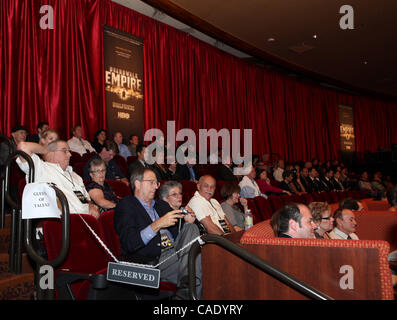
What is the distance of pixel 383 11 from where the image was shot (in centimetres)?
777

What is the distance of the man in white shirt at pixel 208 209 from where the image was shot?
3.77 metres

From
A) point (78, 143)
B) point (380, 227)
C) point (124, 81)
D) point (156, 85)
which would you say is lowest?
point (380, 227)

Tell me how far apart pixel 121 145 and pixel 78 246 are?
4.29m

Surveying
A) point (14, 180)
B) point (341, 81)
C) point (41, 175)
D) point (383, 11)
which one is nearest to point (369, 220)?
point (41, 175)

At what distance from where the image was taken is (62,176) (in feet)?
10.4

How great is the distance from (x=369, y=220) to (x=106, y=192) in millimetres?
2709

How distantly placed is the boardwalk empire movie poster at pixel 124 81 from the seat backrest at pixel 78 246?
14.5 feet

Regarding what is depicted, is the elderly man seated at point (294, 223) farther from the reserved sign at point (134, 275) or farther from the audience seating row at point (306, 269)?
the reserved sign at point (134, 275)

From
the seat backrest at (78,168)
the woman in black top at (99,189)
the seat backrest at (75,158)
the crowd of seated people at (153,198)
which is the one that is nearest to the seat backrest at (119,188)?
the crowd of seated people at (153,198)

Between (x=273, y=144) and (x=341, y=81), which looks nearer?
(x=273, y=144)

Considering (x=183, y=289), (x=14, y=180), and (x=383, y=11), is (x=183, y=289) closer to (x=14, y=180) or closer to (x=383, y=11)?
(x=14, y=180)

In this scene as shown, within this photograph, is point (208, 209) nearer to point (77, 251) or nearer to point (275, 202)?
point (77, 251)

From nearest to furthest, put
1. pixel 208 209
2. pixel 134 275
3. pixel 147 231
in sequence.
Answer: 1. pixel 134 275
2. pixel 147 231
3. pixel 208 209

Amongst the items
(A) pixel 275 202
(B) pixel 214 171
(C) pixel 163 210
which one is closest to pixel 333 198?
(B) pixel 214 171
